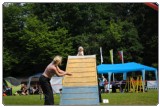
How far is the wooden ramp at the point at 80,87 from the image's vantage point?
8.53 m

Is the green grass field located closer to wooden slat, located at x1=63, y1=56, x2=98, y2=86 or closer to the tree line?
wooden slat, located at x1=63, y1=56, x2=98, y2=86

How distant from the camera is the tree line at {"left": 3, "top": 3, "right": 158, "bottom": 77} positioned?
32656 mm

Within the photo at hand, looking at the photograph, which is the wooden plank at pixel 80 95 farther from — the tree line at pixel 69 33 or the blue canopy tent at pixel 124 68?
the tree line at pixel 69 33

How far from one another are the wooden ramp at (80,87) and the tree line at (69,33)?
2306cm

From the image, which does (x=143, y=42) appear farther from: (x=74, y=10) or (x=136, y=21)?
(x=74, y=10)

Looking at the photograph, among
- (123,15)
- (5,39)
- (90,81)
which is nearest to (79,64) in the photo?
(90,81)

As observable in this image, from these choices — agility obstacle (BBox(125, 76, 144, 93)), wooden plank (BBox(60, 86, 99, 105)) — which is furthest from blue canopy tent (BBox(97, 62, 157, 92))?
wooden plank (BBox(60, 86, 99, 105))

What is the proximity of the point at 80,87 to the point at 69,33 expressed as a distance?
87.0 ft

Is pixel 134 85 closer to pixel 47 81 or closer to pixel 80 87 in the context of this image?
pixel 80 87

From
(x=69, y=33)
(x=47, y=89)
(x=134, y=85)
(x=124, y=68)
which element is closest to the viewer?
(x=47, y=89)

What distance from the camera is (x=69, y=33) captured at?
3494 centimetres

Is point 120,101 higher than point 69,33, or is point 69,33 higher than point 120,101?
point 69,33

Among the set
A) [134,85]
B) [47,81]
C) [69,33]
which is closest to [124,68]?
[134,85]

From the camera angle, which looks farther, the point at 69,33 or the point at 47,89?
the point at 69,33
